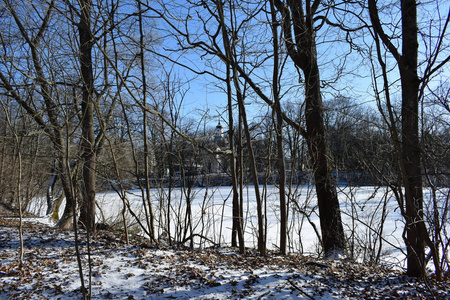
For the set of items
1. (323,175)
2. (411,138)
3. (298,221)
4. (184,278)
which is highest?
(411,138)

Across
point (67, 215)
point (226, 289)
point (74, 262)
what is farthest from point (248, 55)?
point (67, 215)

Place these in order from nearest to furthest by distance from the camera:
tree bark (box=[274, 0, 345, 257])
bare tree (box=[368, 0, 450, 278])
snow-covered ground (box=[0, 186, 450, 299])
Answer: snow-covered ground (box=[0, 186, 450, 299]), bare tree (box=[368, 0, 450, 278]), tree bark (box=[274, 0, 345, 257])

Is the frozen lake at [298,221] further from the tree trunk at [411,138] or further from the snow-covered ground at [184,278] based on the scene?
the snow-covered ground at [184,278]

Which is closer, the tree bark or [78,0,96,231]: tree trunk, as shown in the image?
[78,0,96,231]: tree trunk

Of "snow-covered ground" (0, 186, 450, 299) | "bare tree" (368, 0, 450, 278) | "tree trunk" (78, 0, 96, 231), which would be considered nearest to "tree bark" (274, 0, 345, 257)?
"snow-covered ground" (0, 186, 450, 299)

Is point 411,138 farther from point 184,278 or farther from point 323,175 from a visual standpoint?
point 184,278

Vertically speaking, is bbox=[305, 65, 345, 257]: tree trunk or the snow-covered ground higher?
bbox=[305, 65, 345, 257]: tree trunk

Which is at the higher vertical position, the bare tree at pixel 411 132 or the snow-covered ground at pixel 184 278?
the bare tree at pixel 411 132

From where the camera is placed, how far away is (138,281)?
3.30 m

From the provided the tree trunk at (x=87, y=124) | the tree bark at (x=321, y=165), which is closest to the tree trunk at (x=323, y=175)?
the tree bark at (x=321, y=165)

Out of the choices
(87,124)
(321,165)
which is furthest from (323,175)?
(87,124)

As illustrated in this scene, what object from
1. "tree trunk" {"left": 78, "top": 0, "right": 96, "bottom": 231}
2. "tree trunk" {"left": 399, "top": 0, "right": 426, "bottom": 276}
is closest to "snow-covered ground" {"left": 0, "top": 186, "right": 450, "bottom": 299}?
"tree trunk" {"left": 399, "top": 0, "right": 426, "bottom": 276}

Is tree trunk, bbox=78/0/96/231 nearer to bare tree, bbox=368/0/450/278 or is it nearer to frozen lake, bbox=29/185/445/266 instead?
frozen lake, bbox=29/185/445/266

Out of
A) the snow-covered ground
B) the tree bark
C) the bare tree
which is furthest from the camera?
the tree bark
